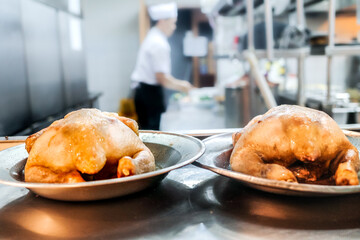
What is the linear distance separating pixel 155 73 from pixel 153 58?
20 centimetres

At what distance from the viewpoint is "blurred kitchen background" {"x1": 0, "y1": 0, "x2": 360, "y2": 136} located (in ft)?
9.45

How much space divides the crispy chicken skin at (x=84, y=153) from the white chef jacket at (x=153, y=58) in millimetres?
3492

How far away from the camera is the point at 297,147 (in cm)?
90

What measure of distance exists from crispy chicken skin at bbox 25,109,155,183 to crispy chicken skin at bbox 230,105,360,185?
27cm

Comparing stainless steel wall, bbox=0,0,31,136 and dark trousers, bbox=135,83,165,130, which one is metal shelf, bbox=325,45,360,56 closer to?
dark trousers, bbox=135,83,165,130

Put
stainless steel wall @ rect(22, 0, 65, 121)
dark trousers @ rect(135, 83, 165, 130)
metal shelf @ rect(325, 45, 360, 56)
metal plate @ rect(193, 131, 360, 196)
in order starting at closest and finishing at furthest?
metal plate @ rect(193, 131, 360, 196) < metal shelf @ rect(325, 45, 360, 56) < stainless steel wall @ rect(22, 0, 65, 121) < dark trousers @ rect(135, 83, 165, 130)

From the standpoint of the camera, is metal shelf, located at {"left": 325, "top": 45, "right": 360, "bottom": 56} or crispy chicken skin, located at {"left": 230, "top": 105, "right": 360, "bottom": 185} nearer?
crispy chicken skin, located at {"left": 230, "top": 105, "right": 360, "bottom": 185}

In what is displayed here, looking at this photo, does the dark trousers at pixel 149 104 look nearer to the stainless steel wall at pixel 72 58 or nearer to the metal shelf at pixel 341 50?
the stainless steel wall at pixel 72 58

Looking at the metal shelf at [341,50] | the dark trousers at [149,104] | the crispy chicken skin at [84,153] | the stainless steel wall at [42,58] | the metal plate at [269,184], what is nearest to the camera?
the metal plate at [269,184]

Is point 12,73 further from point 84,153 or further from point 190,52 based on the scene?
point 190,52

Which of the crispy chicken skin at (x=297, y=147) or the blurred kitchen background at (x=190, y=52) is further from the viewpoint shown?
the blurred kitchen background at (x=190, y=52)

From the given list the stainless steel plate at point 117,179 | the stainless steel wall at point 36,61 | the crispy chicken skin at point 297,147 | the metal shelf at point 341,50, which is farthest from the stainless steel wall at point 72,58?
the crispy chicken skin at point 297,147

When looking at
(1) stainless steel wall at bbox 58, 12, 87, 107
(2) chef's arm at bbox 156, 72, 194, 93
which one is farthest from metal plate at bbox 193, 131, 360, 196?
(1) stainless steel wall at bbox 58, 12, 87, 107

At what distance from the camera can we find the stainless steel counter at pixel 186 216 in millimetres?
741
